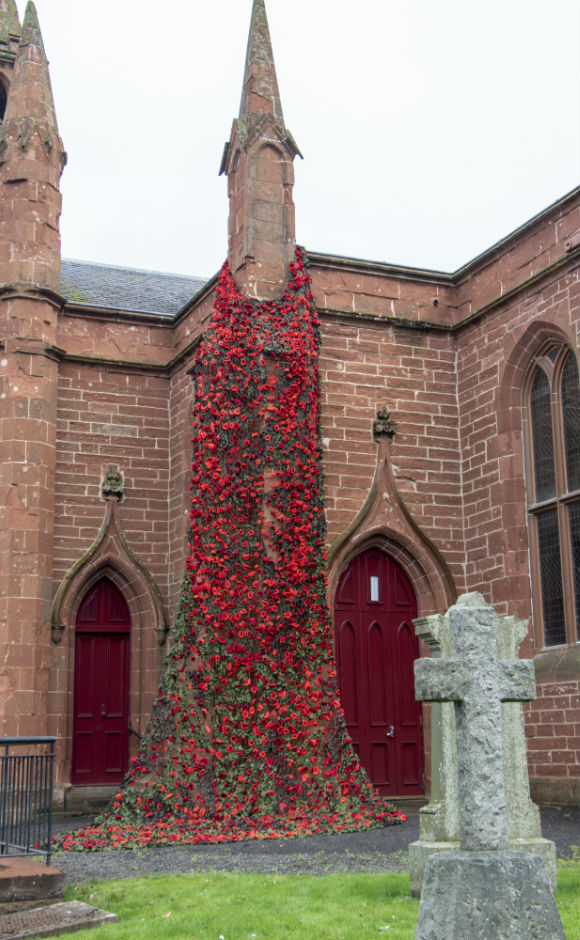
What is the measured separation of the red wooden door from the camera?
13836 millimetres

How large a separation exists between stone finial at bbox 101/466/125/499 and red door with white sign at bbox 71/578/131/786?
1.27 metres

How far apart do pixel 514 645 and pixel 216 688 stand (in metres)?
5.78

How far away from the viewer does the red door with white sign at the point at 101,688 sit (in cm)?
1502

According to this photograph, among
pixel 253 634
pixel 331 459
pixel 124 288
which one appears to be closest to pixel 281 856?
pixel 253 634

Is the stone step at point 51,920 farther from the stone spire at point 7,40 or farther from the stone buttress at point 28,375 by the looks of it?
the stone spire at point 7,40

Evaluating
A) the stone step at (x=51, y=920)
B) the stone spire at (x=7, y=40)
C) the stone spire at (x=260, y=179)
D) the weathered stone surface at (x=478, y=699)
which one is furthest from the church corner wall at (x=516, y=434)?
the stone spire at (x=7, y=40)

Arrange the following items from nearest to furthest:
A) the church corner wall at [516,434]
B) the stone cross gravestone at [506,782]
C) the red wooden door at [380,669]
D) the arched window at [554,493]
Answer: the stone cross gravestone at [506,782] → the church corner wall at [516,434] → the arched window at [554,493] → the red wooden door at [380,669]

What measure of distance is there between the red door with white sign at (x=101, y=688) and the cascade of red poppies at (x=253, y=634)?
4.36 feet

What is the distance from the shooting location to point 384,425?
14406mm

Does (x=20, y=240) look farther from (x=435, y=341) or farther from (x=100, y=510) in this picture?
(x=435, y=341)

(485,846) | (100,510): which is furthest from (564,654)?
(485,846)

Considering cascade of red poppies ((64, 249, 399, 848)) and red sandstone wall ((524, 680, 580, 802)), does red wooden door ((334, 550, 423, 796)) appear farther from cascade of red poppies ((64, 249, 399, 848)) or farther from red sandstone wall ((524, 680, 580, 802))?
red sandstone wall ((524, 680, 580, 802))

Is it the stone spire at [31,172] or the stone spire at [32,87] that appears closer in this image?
the stone spire at [31,172]

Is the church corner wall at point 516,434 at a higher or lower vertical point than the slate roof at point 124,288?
lower
